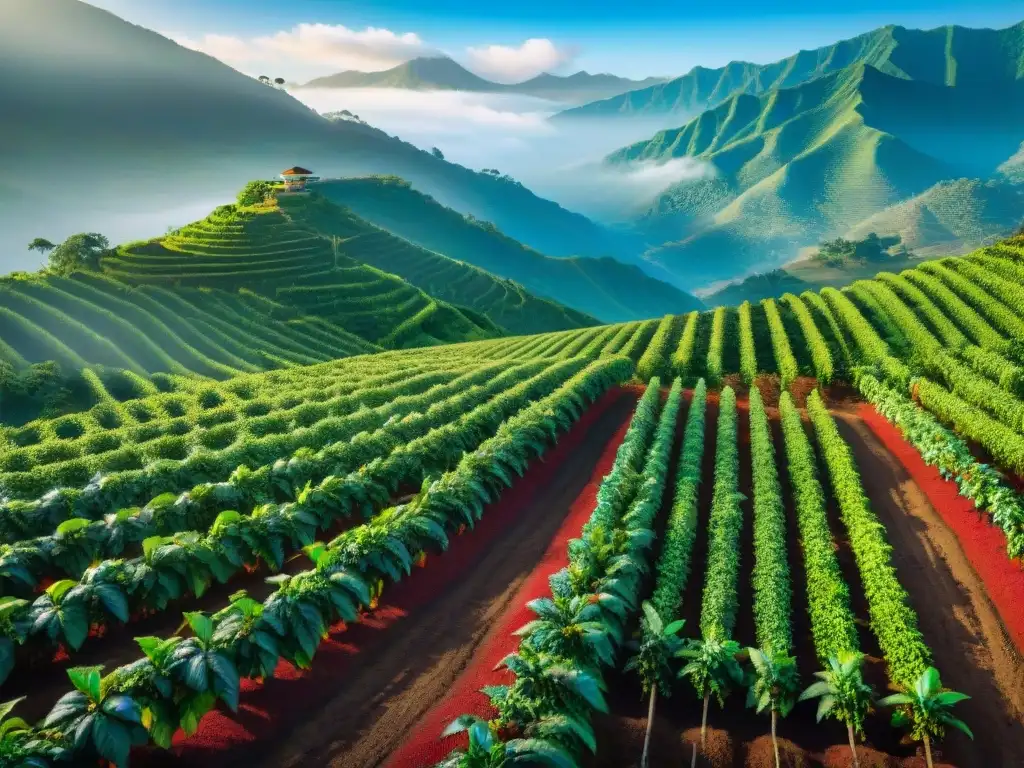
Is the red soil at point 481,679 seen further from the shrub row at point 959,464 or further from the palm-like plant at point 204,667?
→ the shrub row at point 959,464

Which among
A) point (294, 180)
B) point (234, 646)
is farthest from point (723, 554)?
point (294, 180)

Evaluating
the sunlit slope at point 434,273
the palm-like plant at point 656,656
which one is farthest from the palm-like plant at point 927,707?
the sunlit slope at point 434,273

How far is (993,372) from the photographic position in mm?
32531

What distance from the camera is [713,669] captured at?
11.5 m

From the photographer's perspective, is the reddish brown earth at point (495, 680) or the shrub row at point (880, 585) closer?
the reddish brown earth at point (495, 680)

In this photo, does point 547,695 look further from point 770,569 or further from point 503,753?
point 770,569

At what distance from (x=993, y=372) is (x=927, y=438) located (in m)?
12.8

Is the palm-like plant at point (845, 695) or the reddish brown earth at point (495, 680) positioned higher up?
the palm-like plant at point (845, 695)

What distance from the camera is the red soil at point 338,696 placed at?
33.9 ft

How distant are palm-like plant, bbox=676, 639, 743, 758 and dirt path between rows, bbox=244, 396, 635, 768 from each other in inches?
178

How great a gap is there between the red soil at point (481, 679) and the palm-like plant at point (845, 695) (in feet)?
18.8

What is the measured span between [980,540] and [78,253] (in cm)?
8952

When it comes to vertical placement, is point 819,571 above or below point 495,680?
above

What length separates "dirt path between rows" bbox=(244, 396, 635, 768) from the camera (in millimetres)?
10578
